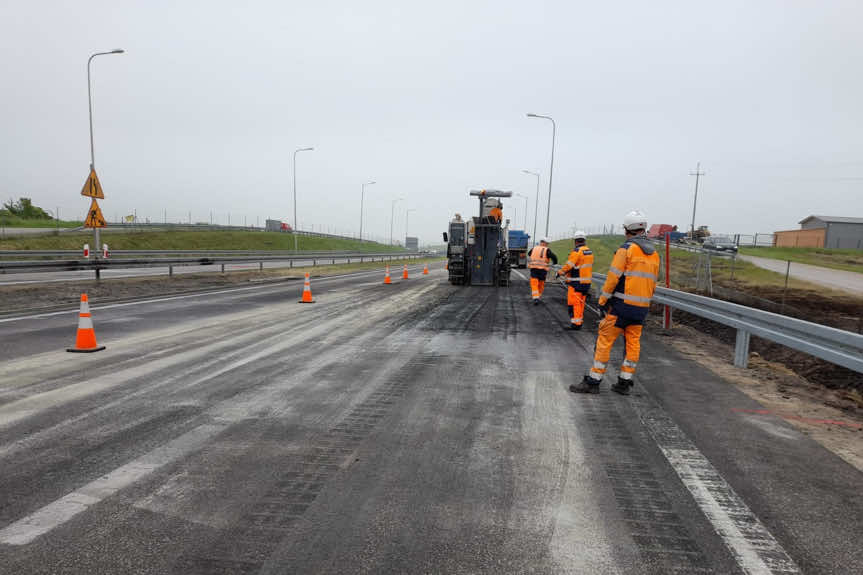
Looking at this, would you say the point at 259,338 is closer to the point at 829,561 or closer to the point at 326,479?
the point at 326,479

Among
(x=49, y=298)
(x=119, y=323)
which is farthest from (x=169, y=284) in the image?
(x=119, y=323)

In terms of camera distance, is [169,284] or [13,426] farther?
[169,284]

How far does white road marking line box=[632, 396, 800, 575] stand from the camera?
254cm

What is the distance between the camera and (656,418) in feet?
15.6

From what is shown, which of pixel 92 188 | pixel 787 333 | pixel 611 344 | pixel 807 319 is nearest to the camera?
pixel 611 344

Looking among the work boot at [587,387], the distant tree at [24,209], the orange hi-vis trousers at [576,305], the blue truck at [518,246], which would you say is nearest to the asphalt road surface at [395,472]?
the work boot at [587,387]

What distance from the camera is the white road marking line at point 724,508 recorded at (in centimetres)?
254

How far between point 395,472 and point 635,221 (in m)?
4.16

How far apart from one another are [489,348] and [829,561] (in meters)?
5.60

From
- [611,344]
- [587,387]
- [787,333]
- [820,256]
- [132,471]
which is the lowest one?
[132,471]

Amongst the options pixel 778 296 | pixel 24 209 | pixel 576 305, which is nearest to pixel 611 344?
pixel 576 305

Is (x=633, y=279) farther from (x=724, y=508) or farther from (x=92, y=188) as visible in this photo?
(x=92, y=188)

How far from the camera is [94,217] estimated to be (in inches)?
671

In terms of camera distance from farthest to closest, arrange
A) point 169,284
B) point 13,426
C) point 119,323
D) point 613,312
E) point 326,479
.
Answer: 1. point 169,284
2. point 119,323
3. point 613,312
4. point 13,426
5. point 326,479
